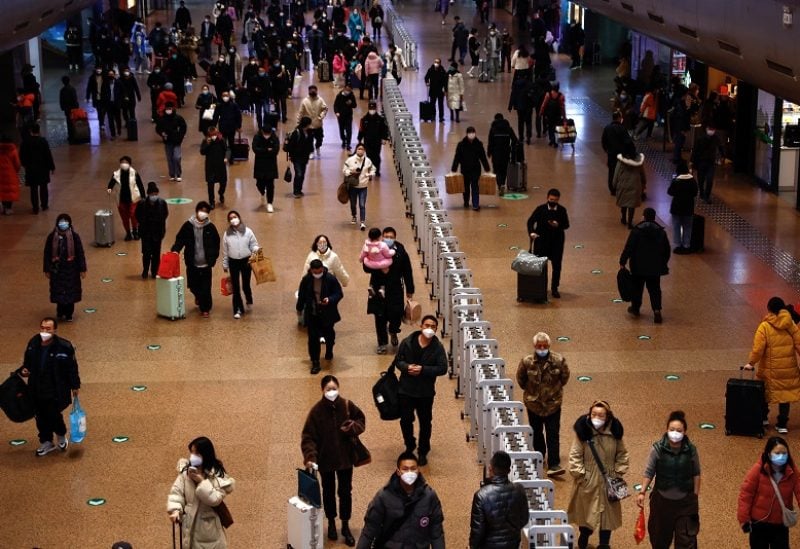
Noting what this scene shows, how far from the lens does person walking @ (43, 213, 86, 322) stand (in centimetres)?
1709

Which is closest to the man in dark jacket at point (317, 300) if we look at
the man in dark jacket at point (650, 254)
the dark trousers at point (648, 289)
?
the man in dark jacket at point (650, 254)

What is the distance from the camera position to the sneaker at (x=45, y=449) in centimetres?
1334

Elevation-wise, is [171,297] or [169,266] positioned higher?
[169,266]

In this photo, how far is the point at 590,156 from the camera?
94.2 feet

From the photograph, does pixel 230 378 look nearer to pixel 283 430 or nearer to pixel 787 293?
pixel 283 430

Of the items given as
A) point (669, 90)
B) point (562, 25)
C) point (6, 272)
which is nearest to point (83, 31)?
point (562, 25)

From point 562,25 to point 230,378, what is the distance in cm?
3488

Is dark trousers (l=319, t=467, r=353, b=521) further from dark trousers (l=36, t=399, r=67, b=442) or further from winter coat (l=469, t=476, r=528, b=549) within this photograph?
dark trousers (l=36, t=399, r=67, b=442)

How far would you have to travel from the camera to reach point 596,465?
429 inches

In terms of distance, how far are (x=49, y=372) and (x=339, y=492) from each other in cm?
317

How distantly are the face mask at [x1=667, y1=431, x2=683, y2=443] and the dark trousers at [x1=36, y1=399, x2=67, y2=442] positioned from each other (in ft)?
18.2

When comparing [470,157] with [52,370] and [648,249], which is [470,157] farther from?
[52,370]

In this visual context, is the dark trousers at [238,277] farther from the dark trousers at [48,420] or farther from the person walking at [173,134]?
the person walking at [173,134]

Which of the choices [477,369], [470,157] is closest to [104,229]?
[470,157]
